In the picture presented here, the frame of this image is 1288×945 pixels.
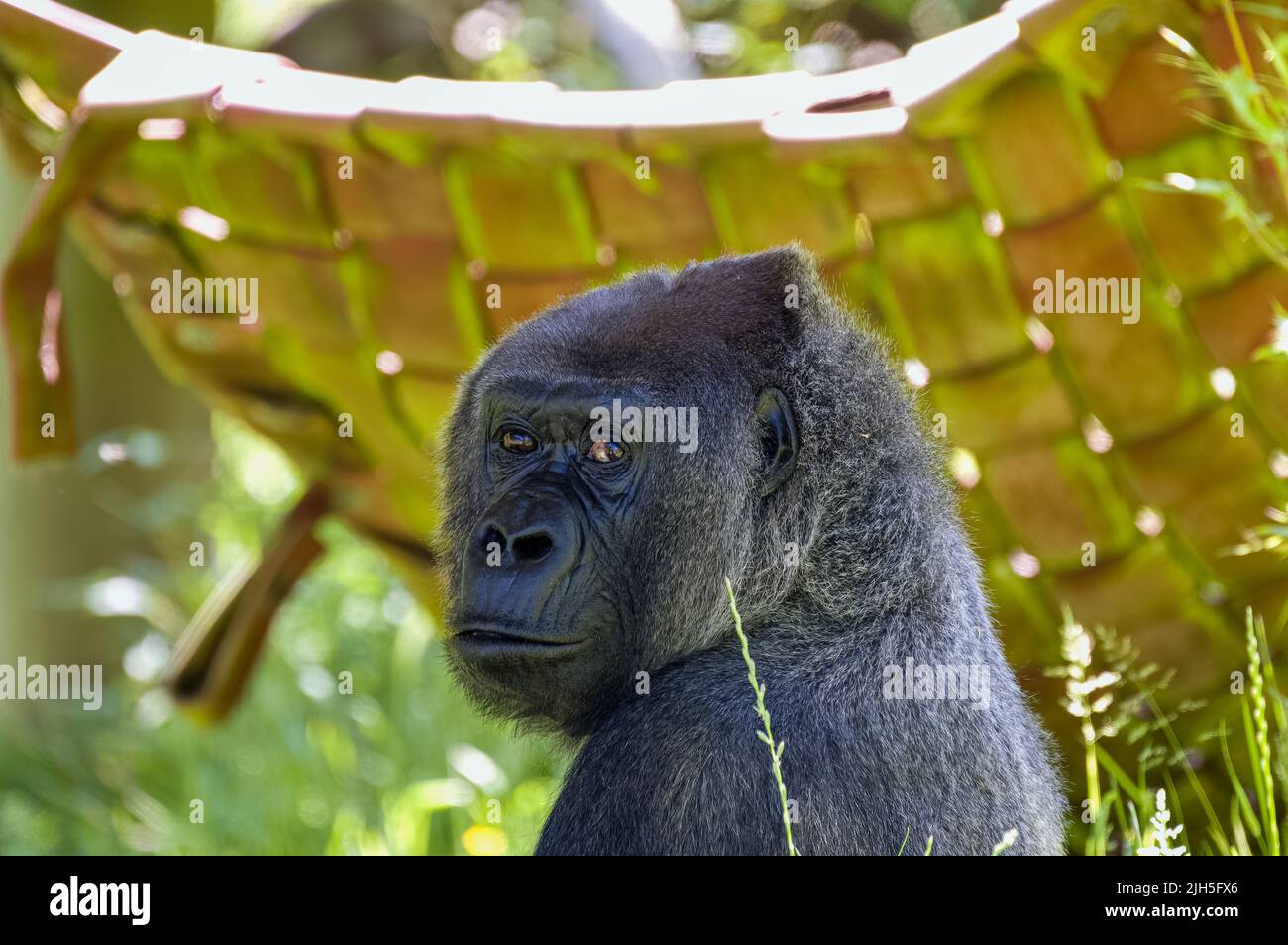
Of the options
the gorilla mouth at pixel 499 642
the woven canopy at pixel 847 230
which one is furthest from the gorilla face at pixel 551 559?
the woven canopy at pixel 847 230

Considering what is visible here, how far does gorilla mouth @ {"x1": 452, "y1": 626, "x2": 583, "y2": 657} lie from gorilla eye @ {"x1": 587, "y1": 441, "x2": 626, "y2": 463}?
1.34 feet

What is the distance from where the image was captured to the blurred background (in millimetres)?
3654

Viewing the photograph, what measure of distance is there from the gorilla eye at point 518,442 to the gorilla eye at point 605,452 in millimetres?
169

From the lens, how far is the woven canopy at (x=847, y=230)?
364 cm

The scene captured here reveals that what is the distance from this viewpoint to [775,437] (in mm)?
3016

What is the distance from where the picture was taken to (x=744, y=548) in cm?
298

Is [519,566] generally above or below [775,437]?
below

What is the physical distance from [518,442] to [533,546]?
33 cm

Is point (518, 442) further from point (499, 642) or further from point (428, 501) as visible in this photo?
point (428, 501)

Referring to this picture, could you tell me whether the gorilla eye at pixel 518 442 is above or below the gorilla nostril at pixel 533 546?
above

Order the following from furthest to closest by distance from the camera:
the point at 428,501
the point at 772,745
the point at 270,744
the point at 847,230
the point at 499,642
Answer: the point at 270,744 < the point at 428,501 < the point at 847,230 < the point at 499,642 < the point at 772,745

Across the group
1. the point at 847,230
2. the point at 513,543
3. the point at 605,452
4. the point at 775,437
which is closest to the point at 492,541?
the point at 513,543

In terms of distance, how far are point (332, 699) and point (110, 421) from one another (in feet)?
6.47

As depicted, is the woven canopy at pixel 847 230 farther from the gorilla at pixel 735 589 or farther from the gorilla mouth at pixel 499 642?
the gorilla mouth at pixel 499 642
